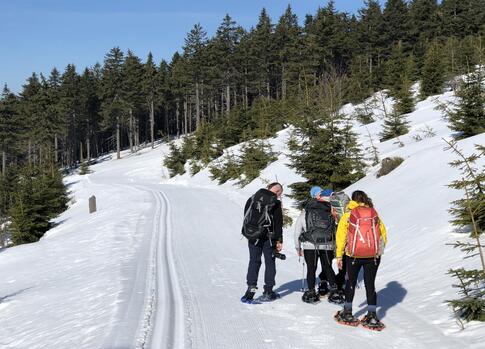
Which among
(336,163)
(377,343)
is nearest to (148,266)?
(377,343)

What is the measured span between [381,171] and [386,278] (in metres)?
9.55

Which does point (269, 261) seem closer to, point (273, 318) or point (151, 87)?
point (273, 318)

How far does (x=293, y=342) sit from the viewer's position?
18.0 ft

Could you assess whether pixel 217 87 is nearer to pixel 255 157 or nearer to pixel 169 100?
Result: pixel 169 100

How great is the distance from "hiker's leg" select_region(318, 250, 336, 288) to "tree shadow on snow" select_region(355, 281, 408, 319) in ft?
1.98

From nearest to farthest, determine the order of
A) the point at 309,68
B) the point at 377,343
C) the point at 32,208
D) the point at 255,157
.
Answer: the point at 377,343 → the point at 32,208 → the point at 255,157 → the point at 309,68

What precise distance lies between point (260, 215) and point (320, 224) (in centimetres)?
96

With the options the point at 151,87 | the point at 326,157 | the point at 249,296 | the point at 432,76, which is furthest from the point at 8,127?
the point at 249,296

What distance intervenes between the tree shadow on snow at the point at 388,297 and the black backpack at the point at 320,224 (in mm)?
1237

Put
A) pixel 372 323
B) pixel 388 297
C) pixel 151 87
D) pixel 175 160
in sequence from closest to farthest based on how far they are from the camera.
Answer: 1. pixel 372 323
2. pixel 388 297
3. pixel 175 160
4. pixel 151 87

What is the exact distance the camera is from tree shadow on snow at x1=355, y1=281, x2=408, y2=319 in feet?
22.3

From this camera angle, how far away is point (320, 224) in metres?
6.91

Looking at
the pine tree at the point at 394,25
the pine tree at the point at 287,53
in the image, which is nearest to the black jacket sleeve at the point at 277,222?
the pine tree at the point at 287,53

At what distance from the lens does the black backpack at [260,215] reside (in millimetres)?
6887
